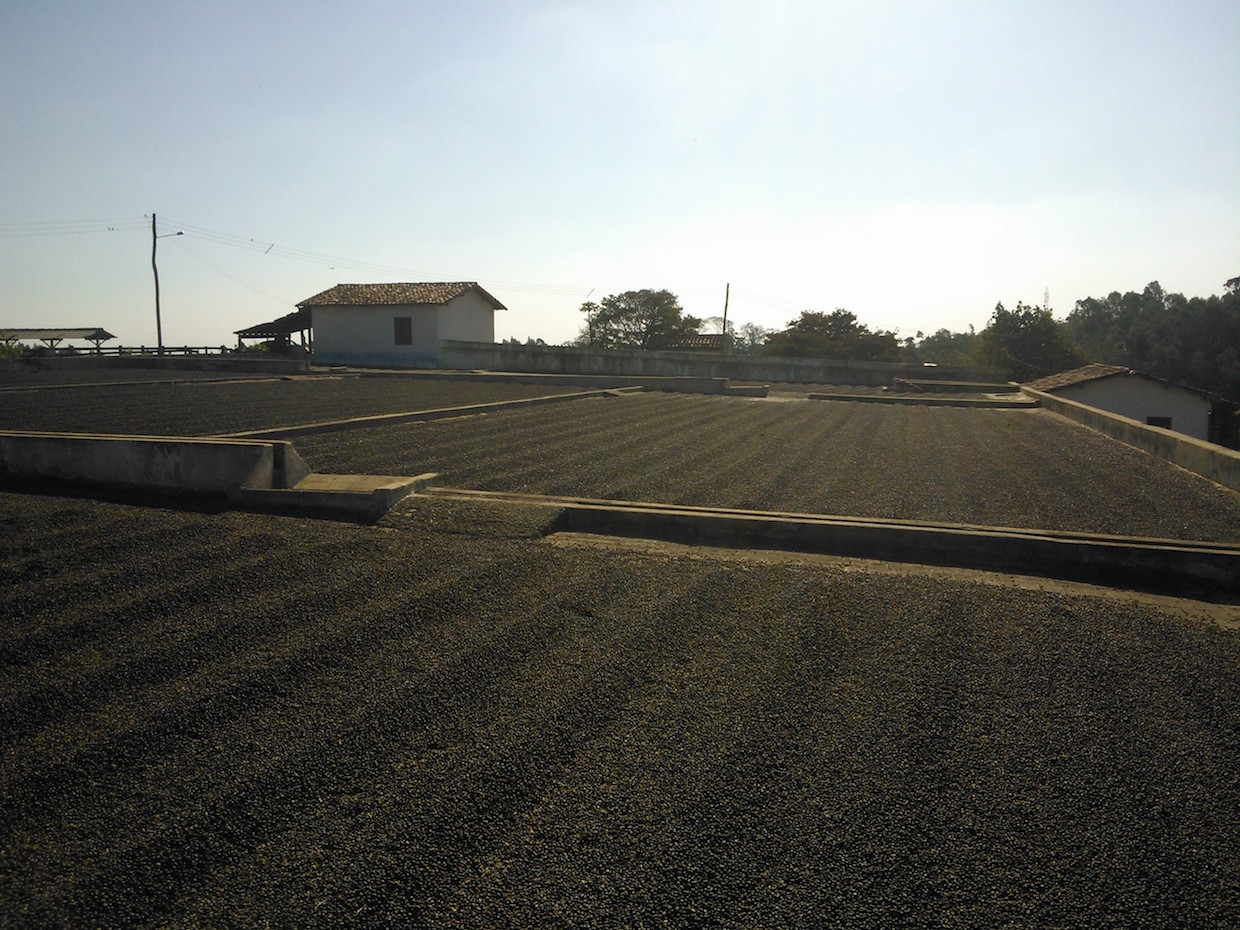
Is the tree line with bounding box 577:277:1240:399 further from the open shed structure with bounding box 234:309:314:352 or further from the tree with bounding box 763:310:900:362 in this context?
the open shed structure with bounding box 234:309:314:352

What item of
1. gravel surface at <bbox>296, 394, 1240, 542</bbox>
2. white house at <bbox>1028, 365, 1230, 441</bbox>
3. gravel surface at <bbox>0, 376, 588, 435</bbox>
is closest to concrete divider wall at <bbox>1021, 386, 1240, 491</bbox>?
gravel surface at <bbox>296, 394, 1240, 542</bbox>

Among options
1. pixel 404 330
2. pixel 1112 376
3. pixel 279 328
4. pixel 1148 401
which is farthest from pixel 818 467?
pixel 279 328

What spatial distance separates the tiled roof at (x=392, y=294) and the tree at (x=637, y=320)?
21.1 m

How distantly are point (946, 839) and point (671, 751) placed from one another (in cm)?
100

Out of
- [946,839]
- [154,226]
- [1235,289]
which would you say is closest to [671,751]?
[946,839]

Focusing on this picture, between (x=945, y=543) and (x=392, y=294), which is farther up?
(x=392, y=294)

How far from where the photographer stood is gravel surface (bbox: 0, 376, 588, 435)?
10.6 m

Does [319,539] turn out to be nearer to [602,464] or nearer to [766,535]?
[766,535]

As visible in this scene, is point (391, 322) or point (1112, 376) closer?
point (1112, 376)

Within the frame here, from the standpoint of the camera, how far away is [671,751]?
3.03 meters

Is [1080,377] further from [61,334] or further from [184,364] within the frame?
[61,334]

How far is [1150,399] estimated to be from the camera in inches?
1098

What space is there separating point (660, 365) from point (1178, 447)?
22339mm

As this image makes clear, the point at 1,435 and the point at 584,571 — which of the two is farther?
the point at 1,435
